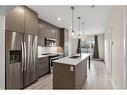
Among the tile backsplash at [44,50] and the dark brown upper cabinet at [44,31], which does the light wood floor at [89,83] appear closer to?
the tile backsplash at [44,50]

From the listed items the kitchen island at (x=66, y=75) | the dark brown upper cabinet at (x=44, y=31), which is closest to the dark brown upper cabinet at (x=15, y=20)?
the kitchen island at (x=66, y=75)

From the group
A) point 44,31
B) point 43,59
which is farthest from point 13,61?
point 44,31

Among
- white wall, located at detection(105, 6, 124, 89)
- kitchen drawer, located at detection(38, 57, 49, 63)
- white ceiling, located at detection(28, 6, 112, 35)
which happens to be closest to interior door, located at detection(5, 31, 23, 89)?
white ceiling, located at detection(28, 6, 112, 35)

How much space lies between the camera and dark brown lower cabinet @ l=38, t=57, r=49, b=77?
5961 mm

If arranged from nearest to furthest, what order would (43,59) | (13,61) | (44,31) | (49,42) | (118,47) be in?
1. (118,47)
2. (13,61)
3. (43,59)
4. (44,31)
5. (49,42)

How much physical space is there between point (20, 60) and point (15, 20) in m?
1.19

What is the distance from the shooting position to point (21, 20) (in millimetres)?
4316

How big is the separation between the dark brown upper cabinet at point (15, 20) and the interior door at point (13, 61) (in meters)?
0.17

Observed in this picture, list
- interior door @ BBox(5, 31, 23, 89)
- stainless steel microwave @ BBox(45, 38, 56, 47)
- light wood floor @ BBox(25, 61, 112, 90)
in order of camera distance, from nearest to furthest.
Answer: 1. interior door @ BBox(5, 31, 23, 89)
2. light wood floor @ BBox(25, 61, 112, 90)
3. stainless steel microwave @ BBox(45, 38, 56, 47)

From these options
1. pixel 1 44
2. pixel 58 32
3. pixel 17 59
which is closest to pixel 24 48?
pixel 17 59

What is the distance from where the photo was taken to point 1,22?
257 cm

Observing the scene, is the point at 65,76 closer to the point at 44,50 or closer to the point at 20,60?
the point at 20,60

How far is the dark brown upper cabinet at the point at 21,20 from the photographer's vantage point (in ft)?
12.4

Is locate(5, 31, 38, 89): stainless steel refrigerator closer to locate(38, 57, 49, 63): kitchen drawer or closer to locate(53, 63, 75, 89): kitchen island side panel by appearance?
locate(38, 57, 49, 63): kitchen drawer
